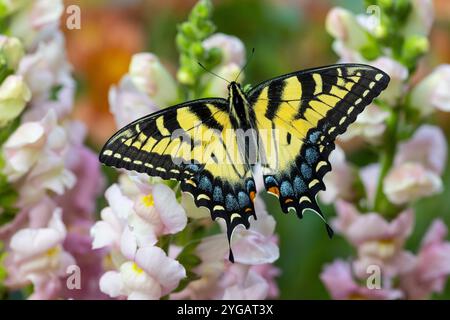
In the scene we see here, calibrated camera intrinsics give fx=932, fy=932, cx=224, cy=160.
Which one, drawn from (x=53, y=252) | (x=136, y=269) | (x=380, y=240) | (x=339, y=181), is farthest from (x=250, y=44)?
(x=136, y=269)

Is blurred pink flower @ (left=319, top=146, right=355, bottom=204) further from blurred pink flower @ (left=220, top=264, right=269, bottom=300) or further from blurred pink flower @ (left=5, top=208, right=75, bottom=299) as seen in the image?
blurred pink flower @ (left=5, top=208, right=75, bottom=299)

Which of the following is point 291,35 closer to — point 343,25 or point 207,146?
point 343,25

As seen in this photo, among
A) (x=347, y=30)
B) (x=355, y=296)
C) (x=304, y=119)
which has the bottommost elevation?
(x=355, y=296)

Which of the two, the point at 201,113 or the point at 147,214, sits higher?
the point at 201,113

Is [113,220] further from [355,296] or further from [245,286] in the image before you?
[355,296]

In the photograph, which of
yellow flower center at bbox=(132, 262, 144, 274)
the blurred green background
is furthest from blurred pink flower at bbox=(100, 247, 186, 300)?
the blurred green background

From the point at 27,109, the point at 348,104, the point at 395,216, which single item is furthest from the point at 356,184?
the point at 27,109
